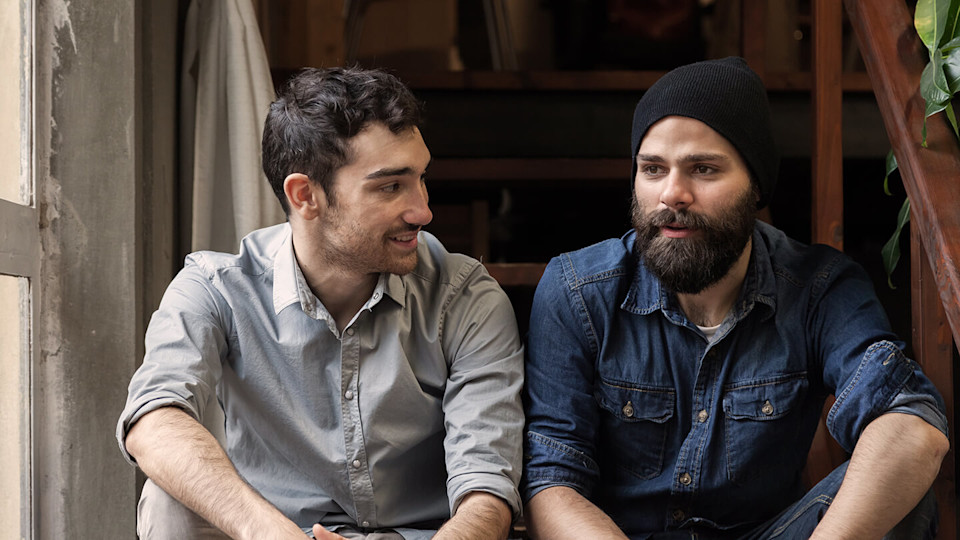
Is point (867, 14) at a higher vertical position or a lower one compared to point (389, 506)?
higher

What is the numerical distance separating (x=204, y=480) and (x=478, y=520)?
44 cm

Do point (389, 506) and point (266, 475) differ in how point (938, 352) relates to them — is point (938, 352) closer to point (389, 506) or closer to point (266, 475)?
point (389, 506)

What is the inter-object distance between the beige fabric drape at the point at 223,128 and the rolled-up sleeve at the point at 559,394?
2.65 feet

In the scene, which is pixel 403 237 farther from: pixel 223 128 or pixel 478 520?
pixel 223 128

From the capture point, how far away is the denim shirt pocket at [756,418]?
1800 mm

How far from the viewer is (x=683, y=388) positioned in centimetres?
185

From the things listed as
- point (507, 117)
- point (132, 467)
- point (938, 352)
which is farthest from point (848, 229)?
point (132, 467)

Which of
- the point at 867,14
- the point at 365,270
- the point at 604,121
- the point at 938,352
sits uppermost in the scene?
the point at 867,14

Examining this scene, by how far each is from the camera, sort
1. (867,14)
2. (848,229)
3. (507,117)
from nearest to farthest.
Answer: (867,14) < (507,117) < (848,229)

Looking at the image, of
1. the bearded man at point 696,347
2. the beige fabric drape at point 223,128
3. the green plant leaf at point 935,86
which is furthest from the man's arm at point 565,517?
the beige fabric drape at point 223,128

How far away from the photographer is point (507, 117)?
3006mm

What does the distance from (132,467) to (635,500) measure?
1.05 metres

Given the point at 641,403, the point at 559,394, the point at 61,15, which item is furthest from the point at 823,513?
the point at 61,15

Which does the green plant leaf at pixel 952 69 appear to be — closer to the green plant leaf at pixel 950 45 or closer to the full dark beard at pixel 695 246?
the green plant leaf at pixel 950 45
